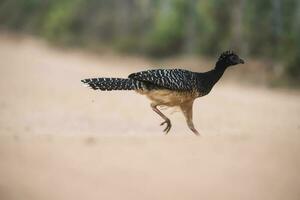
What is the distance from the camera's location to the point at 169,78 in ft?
6.75

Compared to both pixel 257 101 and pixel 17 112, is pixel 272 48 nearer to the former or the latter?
pixel 257 101

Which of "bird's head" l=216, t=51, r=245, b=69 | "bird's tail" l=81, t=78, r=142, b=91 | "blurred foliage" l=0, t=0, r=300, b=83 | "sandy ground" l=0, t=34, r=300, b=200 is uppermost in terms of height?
"blurred foliage" l=0, t=0, r=300, b=83

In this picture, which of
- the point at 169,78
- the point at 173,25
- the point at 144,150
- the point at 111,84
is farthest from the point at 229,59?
the point at 173,25

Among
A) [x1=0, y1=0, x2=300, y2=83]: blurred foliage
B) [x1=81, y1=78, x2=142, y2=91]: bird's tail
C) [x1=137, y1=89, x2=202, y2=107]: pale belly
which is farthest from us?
[x1=0, y1=0, x2=300, y2=83]: blurred foliage

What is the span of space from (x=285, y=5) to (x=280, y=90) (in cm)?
66

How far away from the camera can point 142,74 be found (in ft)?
6.61

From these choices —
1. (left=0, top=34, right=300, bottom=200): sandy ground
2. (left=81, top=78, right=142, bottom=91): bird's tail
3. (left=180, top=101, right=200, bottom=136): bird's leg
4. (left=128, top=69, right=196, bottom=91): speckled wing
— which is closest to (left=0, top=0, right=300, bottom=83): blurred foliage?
(left=0, top=34, right=300, bottom=200): sandy ground

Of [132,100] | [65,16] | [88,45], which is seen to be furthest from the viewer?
Result: [65,16]

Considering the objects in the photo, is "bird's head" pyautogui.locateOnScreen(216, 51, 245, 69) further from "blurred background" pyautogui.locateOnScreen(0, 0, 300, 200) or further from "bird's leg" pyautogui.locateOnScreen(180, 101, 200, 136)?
"blurred background" pyautogui.locateOnScreen(0, 0, 300, 200)

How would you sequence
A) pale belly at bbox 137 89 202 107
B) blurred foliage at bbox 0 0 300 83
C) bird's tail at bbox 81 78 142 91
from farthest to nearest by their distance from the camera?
blurred foliage at bbox 0 0 300 83
pale belly at bbox 137 89 202 107
bird's tail at bbox 81 78 142 91

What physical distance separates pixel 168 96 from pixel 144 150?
313 millimetres

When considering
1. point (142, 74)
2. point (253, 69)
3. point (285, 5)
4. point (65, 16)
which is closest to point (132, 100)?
point (142, 74)

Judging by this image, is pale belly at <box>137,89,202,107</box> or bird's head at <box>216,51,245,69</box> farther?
pale belly at <box>137,89,202,107</box>

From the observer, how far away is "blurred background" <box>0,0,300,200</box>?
204 cm
